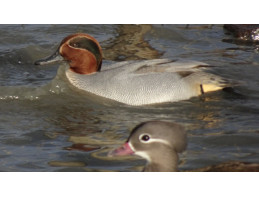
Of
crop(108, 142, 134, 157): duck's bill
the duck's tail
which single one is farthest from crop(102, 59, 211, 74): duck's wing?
crop(108, 142, 134, 157): duck's bill

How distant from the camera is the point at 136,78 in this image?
30.0 feet

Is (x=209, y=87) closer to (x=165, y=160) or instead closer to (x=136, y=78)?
(x=136, y=78)

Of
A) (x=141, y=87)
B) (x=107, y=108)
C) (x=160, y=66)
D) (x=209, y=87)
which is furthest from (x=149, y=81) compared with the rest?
(x=209, y=87)

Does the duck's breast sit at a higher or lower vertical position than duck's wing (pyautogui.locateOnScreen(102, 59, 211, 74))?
lower

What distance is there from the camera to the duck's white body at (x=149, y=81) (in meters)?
9.08

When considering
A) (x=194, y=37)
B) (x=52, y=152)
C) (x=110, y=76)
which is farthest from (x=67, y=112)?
(x=194, y=37)

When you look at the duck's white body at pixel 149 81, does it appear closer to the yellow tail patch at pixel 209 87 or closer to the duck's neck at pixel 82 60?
the yellow tail patch at pixel 209 87

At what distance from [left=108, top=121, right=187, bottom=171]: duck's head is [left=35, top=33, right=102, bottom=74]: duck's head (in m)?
4.19

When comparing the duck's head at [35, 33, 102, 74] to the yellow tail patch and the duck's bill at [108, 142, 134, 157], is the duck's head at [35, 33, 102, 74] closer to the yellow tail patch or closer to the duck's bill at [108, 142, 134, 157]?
the yellow tail patch

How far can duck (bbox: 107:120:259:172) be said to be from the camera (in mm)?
5383

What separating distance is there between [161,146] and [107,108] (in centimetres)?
352

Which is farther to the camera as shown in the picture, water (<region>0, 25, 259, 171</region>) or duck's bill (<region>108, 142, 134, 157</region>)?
water (<region>0, 25, 259, 171</region>)

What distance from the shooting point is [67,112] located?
8.81 meters

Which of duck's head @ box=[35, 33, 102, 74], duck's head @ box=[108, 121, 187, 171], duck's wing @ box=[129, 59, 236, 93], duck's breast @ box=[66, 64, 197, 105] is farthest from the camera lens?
duck's head @ box=[35, 33, 102, 74]
